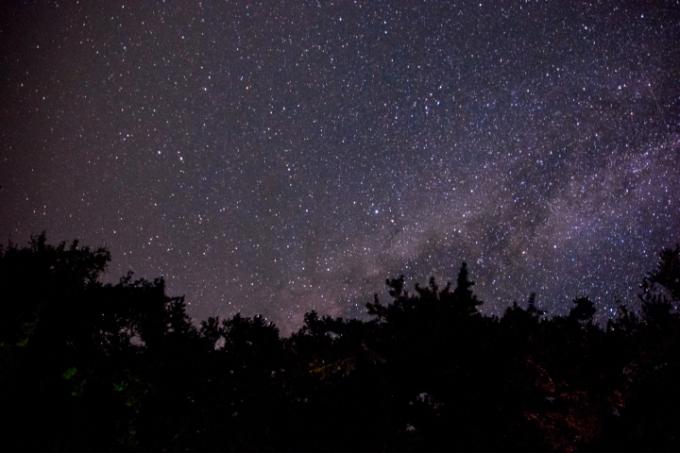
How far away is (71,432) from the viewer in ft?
20.6

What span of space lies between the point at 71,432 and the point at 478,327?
5.68m

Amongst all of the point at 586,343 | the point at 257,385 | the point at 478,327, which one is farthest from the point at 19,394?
the point at 586,343

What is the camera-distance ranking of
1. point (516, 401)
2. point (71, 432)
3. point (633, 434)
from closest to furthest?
point (633, 434)
point (516, 401)
point (71, 432)

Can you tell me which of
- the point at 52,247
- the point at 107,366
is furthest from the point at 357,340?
the point at 52,247

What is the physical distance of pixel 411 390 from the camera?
6480mm

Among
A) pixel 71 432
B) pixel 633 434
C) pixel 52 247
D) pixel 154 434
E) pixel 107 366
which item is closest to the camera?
pixel 633 434

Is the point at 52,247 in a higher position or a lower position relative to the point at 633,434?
higher

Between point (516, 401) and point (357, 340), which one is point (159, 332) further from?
point (516, 401)

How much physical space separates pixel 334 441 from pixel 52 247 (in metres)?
8.57

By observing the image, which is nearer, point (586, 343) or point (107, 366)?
point (586, 343)

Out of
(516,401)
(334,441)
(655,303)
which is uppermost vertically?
(655,303)

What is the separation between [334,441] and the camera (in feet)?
20.9

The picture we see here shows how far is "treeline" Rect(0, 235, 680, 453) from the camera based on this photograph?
582cm

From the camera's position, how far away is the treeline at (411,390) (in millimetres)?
5816
